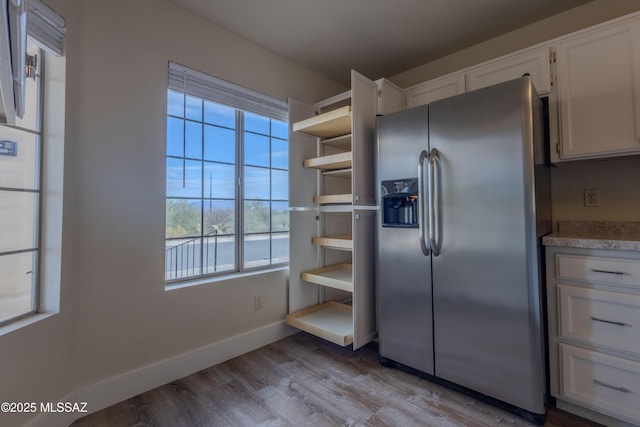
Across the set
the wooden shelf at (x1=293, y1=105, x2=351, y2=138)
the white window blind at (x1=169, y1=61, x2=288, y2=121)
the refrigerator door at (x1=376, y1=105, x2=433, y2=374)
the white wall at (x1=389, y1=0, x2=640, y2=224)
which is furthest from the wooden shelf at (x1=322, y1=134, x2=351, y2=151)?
the white wall at (x1=389, y1=0, x2=640, y2=224)

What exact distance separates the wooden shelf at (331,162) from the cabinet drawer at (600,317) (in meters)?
1.63

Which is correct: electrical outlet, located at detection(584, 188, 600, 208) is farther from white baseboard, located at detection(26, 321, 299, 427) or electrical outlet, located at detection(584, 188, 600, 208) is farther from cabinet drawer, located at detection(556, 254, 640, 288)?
white baseboard, located at detection(26, 321, 299, 427)

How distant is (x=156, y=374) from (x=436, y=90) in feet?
9.72

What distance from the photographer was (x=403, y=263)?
1.98 meters

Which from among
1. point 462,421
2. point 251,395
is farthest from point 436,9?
point 251,395

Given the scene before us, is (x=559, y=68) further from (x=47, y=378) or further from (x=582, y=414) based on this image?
(x=47, y=378)

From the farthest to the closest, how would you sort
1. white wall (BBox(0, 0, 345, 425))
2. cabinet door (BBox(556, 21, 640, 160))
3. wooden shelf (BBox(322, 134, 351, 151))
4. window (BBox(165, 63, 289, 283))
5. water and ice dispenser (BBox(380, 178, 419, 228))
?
wooden shelf (BBox(322, 134, 351, 151)), window (BBox(165, 63, 289, 283)), water and ice dispenser (BBox(380, 178, 419, 228)), cabinet door (BBox(556, 21, 640, 160)), white wall (BBox(0, 0, 345, 425))

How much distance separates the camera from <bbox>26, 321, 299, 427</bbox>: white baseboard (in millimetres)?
1561

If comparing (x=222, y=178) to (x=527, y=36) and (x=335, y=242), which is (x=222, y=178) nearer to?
(x=335, y=242)

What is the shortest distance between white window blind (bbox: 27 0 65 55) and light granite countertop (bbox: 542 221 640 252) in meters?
2.80

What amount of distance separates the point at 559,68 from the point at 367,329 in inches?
88.1

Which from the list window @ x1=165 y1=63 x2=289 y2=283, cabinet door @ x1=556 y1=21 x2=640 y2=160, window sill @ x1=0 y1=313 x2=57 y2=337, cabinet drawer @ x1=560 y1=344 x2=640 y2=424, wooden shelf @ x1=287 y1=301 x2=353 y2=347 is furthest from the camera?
wooden shelf @ x1=287 y1=301 x2=353 y2=347

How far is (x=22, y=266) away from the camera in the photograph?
4.80ft

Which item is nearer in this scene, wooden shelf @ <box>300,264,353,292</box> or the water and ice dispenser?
the water and ice dispenser
